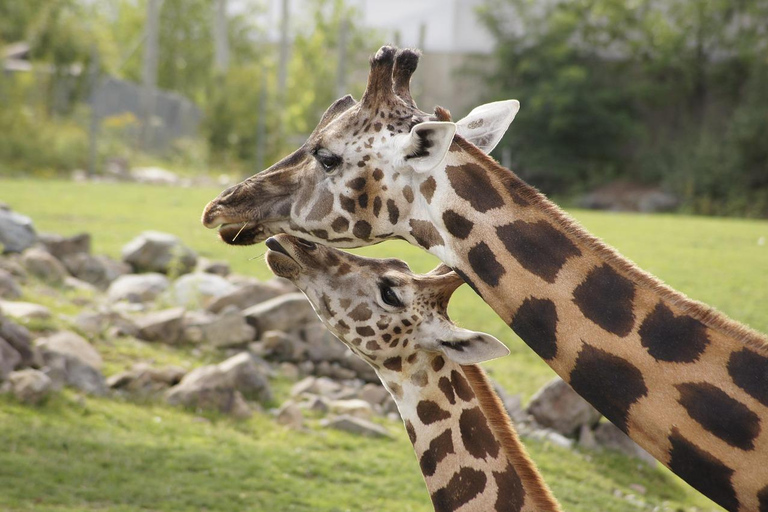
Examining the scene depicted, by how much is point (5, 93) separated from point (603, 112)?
1855 centimetres

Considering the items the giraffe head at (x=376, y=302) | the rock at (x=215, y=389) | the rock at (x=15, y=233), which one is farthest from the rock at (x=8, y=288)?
the giraffe head at (x=376, y=302)

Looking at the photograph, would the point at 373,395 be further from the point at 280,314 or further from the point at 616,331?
the point at 616,331

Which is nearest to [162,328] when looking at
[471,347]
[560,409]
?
[560,409]

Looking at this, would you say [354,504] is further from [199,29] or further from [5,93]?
[199,29]

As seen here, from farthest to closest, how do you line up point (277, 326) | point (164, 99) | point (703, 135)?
1. point (164, 99)
2. point (703, 135)
3. point (277, 326)

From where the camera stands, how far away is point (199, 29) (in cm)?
5662

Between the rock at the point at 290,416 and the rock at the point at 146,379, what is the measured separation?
0.96m

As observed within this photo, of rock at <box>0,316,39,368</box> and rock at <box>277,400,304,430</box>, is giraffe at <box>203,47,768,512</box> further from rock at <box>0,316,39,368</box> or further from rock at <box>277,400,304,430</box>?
rock at <box>0,316,39,368</box>

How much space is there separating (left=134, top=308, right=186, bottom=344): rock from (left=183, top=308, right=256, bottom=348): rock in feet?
0.28

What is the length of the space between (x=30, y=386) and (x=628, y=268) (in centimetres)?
530

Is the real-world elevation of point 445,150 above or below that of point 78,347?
above

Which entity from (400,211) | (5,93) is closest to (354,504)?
(400,211)

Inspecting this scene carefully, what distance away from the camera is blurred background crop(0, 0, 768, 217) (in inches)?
1112

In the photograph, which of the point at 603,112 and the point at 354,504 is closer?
the point at 354,504
